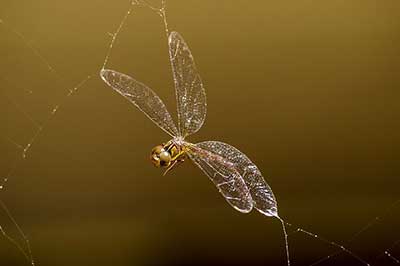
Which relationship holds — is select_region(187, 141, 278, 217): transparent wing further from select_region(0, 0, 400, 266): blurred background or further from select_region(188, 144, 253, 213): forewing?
select_region(0, 0, 400, 266): blurred background

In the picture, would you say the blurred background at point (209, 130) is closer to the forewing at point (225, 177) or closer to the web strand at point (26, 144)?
the web strand at point (26, 144)

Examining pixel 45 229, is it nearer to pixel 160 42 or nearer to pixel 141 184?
pixel 141 184

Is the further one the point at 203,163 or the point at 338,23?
the point at 338,23

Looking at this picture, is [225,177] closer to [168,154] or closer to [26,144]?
[168,154]

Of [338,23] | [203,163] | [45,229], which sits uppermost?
[338,23]

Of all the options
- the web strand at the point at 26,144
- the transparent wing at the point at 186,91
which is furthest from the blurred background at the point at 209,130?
the transparent wing at the point at 186,91

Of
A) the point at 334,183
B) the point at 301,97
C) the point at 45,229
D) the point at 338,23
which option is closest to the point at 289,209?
the point at 334,183
